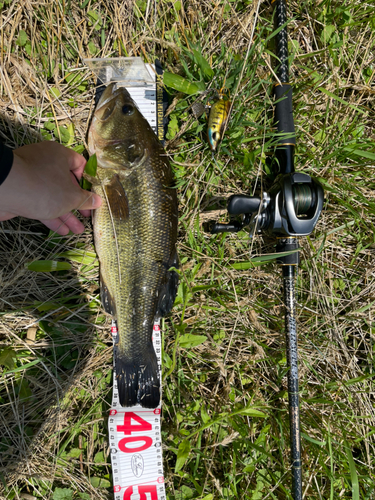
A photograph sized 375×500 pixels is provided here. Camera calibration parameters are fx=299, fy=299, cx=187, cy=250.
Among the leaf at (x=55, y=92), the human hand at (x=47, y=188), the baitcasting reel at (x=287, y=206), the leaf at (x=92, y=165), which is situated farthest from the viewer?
the leaf at (x=55, y=92)

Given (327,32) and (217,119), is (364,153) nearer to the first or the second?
(327,32)

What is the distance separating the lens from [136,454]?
7.91ft

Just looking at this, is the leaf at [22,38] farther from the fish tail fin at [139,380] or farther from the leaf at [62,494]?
the leaf at [62,494]

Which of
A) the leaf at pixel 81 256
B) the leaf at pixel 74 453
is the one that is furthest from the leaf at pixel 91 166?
the leaf at pixel 74 453

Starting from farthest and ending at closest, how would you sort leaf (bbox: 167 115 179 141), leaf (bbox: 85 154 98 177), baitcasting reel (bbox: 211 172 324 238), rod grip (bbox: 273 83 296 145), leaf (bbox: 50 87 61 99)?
leaf (bbox: 167 115 179 141)
leaf (bbox: 50 87 61 99)
rod grip (bbox: 273 83 296 145)
leaf (bbox: 85 154 98 177)
baitcasting reel (bbox: 211 172 324 238)

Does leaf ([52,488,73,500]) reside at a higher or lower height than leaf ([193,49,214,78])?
lower

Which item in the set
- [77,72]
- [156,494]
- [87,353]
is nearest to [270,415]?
[156,494]

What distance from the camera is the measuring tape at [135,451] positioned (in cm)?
239

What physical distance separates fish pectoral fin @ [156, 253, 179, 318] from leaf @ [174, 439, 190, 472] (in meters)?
1.03

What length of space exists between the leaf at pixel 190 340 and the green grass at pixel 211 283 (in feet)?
0.05

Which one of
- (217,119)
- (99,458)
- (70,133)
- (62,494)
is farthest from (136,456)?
(217,119)

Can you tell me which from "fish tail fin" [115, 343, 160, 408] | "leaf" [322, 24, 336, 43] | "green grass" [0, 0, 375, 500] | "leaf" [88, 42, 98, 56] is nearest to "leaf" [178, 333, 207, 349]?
"green grass" [0, 0, 375, 500]

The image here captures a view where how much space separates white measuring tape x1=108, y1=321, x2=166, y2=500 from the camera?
7.84ft

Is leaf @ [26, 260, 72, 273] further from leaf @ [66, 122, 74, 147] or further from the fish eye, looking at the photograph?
the fish eye
